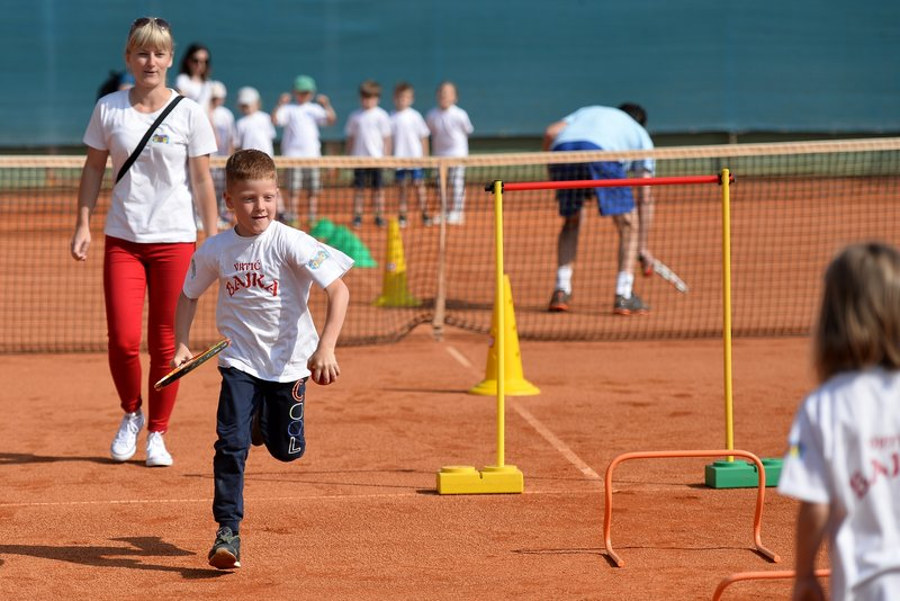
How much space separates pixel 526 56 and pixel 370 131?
6533 millimetres

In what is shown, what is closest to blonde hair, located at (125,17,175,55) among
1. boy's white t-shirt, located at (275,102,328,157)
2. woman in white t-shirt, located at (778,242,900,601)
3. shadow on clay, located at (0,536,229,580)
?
shadow on clay, located at (0,536,229,580)

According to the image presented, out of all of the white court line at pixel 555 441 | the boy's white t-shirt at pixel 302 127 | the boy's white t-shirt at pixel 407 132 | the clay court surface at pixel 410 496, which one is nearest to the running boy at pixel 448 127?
the boy's white t-shirt at pixel 407 132

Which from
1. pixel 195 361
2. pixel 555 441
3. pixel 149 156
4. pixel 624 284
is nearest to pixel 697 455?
pixel 195 361

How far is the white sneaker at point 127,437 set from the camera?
717 cm

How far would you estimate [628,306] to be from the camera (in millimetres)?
12750

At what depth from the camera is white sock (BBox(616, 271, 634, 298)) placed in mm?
12602

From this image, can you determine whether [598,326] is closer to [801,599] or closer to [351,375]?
[351,375]

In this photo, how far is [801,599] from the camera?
116 inches

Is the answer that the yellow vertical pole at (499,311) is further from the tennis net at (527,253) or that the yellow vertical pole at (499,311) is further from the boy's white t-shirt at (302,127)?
the boy's white t-shirt at (302,127)

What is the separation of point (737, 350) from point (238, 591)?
21.7 ft

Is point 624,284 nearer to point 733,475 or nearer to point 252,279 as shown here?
point 733,475

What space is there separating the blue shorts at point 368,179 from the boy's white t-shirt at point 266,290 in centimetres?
1307

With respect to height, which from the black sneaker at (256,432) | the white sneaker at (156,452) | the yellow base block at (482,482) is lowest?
the yellow base block at (482,482)

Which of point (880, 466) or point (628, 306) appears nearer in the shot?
point (880, 466)
